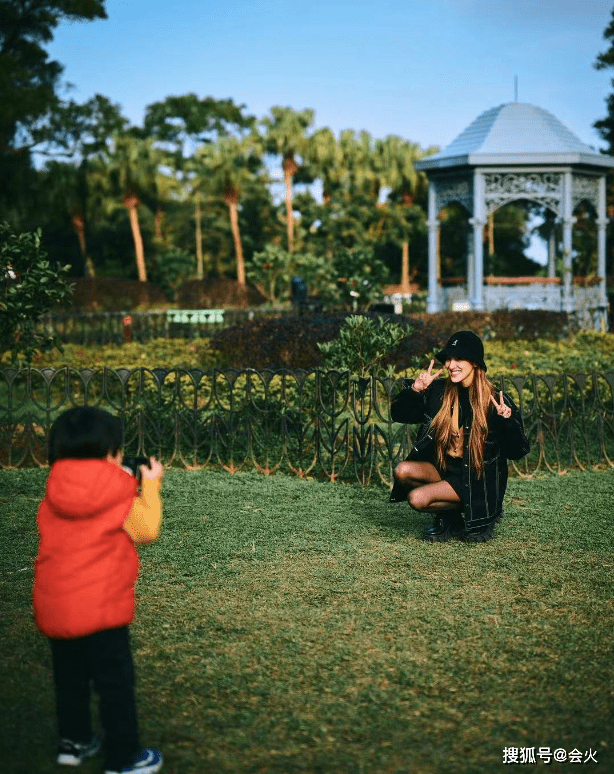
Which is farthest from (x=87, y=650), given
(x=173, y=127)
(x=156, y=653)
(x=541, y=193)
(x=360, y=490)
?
(x=173, y=127)

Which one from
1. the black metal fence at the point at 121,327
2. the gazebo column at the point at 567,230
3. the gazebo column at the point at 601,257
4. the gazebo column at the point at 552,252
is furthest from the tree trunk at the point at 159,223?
the gazebo column at the point at 567,230

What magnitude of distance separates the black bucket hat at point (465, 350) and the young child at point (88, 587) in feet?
8.41

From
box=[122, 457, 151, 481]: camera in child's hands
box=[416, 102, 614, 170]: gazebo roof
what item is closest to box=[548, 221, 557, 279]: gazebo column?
box=[416, 102, 614, 170]: gazebo roof

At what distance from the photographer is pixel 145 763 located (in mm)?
2914

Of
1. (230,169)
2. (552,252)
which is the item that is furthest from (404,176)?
(552,252)

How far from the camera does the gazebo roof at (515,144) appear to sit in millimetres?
17062

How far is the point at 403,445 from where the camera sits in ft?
23.9

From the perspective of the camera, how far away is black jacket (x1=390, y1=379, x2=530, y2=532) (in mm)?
5199

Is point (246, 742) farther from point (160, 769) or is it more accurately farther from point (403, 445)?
point (403, 445)

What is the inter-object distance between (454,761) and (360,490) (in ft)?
13.4

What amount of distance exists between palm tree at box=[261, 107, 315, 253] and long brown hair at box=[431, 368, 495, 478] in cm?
3108

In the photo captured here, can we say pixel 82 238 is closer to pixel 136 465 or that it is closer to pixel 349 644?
pixel 349 644

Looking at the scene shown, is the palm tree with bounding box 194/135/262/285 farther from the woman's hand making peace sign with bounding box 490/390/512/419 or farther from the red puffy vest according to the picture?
the red puffy vest

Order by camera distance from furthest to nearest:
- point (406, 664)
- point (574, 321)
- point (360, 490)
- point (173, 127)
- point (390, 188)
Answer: point (173, 127) → point (390, 188) → point (574, 321) → point (360, 490) → point (406, 664)
